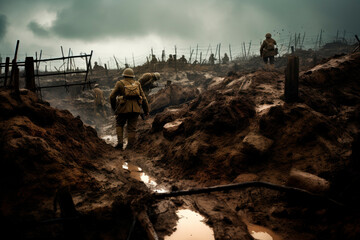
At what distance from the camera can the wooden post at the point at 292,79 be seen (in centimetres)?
416

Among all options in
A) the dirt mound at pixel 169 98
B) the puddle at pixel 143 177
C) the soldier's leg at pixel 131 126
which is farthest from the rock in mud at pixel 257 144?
the dirt mound at pixel 169 98

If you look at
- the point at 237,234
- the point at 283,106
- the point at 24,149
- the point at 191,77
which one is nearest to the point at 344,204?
the point at 237,234

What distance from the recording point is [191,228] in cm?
246

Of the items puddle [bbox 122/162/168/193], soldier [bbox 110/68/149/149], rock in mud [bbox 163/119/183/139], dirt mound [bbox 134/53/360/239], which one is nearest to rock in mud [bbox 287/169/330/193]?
dirt mound [bbox 134/53/360/239]

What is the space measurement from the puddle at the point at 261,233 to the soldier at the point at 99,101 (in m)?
13.1

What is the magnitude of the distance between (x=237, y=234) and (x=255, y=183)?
0.62 metres

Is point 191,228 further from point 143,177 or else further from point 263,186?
point 143,177

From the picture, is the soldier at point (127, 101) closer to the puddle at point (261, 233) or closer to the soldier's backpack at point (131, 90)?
the soldier's backpack at point (131, 90)

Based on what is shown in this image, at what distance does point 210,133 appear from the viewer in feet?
14.8

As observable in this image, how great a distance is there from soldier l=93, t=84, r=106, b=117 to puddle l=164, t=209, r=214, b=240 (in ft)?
41.1

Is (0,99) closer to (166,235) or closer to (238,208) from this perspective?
(166,235)

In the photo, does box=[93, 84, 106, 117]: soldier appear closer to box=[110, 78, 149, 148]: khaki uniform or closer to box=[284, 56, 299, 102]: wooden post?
box=[110, 78, 149, 148]: khaki uniform

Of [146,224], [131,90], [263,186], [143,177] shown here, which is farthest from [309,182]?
[131,90]

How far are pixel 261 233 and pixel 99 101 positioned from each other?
13.7 m
